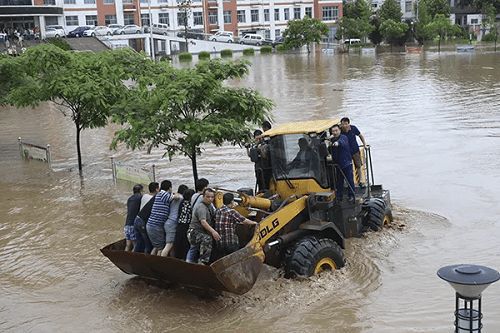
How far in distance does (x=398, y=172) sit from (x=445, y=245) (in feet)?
21.1

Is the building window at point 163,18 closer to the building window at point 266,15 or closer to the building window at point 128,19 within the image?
the building window at point 128,19

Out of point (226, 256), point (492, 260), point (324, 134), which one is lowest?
point (492, 260)

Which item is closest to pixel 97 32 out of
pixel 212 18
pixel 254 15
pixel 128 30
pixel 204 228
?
pixel 128 30

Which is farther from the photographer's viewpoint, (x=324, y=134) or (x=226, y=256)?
(x=324, y=134)

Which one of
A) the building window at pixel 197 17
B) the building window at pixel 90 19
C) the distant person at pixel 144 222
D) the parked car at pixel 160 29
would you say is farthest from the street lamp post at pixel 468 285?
the building window at pixel 197 17

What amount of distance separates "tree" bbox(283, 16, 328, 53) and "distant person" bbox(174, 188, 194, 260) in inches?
2677

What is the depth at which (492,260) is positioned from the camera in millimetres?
11266

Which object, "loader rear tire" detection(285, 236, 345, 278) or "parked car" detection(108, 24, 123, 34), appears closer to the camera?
"loader rear tire" detection(285, 236, 345, 278)

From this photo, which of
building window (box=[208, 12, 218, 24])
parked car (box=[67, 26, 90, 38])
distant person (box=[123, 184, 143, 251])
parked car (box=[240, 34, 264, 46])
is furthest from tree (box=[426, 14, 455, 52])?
distant person (box=[123, 184, 143, 251])

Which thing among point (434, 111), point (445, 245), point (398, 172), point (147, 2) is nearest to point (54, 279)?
point (445, 245)

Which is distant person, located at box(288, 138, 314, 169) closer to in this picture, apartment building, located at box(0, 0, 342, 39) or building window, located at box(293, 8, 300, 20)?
apartment building, located at box(0, 0, 342, 39)

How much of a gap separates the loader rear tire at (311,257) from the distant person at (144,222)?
211cm

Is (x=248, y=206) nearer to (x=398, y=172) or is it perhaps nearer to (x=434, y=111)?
(x=398, y=172)

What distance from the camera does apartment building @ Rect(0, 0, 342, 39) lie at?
74.9 metres
